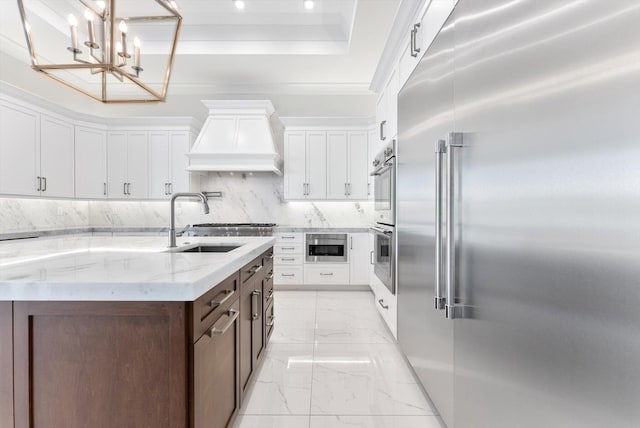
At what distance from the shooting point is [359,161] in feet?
15.5

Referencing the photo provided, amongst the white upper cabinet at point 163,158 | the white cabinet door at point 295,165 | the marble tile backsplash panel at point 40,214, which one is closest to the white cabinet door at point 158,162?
the white upper cabinet at point 163,158

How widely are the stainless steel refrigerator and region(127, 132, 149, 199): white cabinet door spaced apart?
14.6 feet

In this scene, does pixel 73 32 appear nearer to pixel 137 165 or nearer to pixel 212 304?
pixel 212 304

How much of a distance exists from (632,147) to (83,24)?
5.29 metres

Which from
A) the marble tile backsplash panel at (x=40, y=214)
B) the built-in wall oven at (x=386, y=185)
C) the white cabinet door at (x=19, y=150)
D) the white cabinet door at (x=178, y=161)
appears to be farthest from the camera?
the white cabinet door at (x=178, y=161)

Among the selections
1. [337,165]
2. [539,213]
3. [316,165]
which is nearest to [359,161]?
[337,165]

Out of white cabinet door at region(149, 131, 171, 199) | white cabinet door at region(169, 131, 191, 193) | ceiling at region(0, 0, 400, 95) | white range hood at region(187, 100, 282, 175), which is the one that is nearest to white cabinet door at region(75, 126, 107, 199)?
white cabinet door at region(149, 131, 171, 199)

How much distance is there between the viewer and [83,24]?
13.0 ft

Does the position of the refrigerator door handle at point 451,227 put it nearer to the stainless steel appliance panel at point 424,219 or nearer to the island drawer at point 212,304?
the stainless steel appliance panel at point 424,219

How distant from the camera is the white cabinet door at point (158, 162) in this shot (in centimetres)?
472

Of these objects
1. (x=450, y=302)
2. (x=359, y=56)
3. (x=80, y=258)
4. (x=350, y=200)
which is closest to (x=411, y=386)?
(x=450, y=302)

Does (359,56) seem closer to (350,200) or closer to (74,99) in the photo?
(350,200)

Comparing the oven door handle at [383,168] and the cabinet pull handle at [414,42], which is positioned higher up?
the cabinet pull handle at [414,42]

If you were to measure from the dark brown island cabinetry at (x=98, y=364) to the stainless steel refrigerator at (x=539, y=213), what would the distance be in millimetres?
1003
